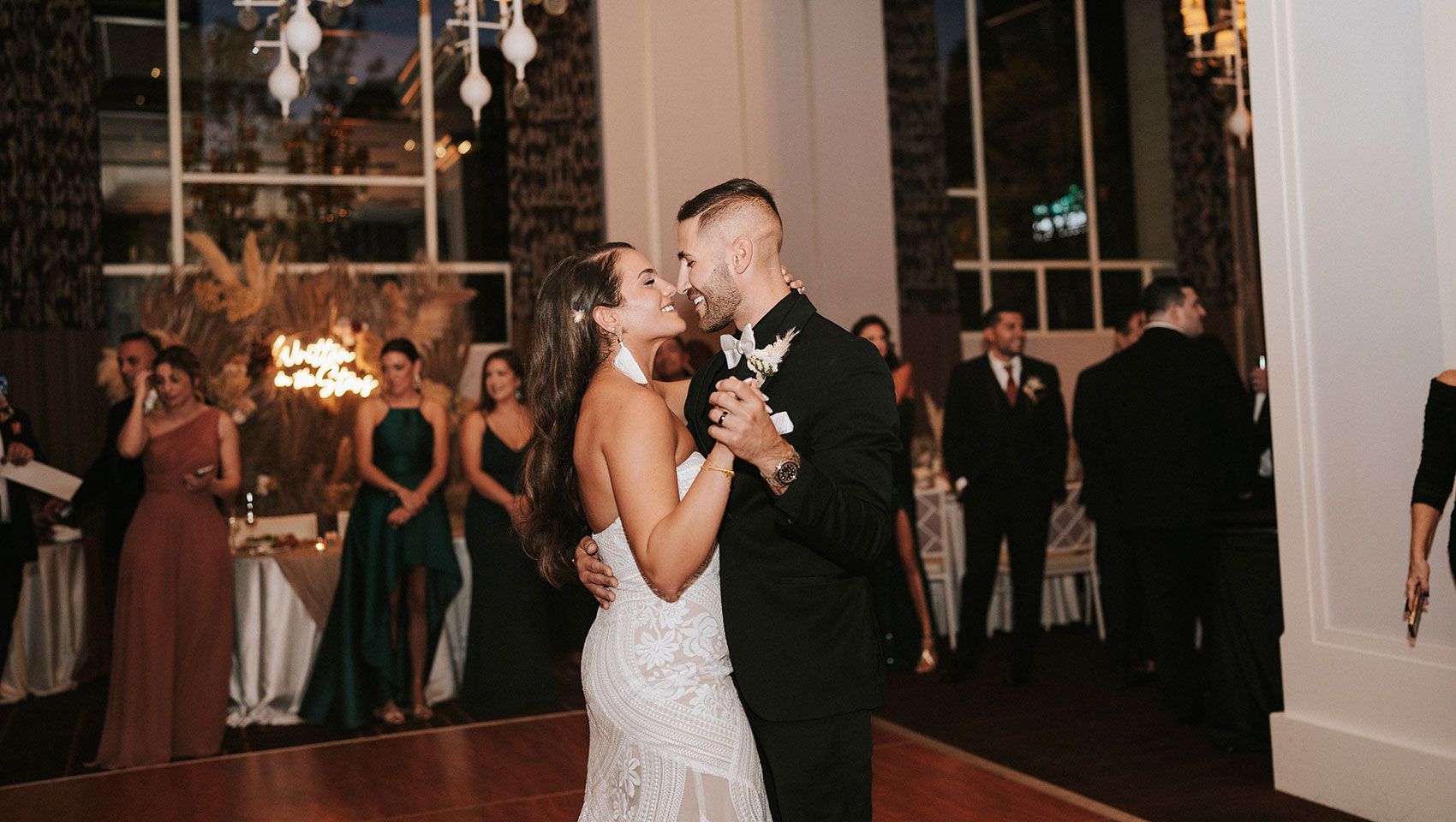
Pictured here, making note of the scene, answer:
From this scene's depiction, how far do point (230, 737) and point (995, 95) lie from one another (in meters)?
8.75

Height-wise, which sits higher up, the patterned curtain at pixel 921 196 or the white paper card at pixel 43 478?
the patterned curtain at pixel 921 196

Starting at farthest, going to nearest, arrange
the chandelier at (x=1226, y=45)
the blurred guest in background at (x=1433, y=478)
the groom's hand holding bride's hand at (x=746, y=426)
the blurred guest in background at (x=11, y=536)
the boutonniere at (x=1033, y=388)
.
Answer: the chandelier at (x=1226, y=45) → the boutonniere at (x=1033, y=388) → the blurred guest in background at (x=11, y=536) → the blurred guest in background at (x=1433, y=478) → the groom's hand holding bride's hand at (x=746, y=426)

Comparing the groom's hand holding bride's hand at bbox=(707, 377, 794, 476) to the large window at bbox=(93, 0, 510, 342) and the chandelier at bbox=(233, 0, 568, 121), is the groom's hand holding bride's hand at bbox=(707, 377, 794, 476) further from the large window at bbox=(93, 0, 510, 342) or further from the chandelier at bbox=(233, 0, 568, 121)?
the large window at bbox=(93, 0, 510, 342)

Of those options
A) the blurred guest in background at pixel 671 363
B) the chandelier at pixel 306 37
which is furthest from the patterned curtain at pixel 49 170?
the blurred guest in background at pixel 671 363

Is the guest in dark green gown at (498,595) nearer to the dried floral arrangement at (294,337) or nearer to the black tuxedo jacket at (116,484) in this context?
the dried floral arrangement at (294,337)

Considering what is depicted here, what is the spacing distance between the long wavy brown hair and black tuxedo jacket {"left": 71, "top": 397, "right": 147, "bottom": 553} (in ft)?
15.4

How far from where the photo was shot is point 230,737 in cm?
511

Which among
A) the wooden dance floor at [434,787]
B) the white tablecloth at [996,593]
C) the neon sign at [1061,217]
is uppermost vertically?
the neon sign at [1061,217]

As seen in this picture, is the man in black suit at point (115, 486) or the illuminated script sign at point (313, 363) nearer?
the man in black suit at point (115, 486)

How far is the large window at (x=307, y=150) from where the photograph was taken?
27.4 feet

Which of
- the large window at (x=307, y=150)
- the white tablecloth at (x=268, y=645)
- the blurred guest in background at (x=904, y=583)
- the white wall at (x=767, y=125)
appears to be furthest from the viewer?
the white wall at (x=767, y=125)

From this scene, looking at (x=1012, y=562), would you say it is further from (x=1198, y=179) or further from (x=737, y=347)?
(x=1198, y=179)

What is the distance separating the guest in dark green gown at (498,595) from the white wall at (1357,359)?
3218mm

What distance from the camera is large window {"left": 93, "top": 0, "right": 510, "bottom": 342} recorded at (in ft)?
27.4
